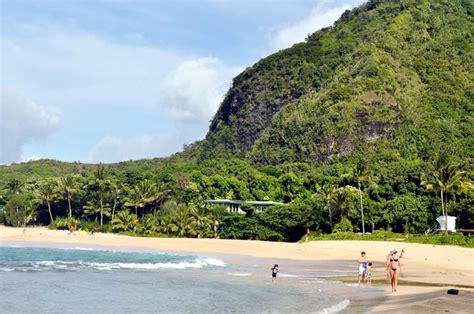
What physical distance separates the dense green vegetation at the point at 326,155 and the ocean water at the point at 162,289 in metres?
28.3

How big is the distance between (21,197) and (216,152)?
61.2 meters

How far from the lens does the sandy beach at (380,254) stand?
74.0 ft

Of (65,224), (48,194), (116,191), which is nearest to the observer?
(65,224)

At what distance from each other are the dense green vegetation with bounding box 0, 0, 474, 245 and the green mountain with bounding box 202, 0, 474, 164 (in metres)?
0.32

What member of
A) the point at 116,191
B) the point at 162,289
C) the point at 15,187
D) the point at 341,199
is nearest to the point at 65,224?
the point at 116,191

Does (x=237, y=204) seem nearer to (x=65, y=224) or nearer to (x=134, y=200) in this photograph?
(x=134, y=200)

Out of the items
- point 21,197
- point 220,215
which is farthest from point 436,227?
point 21,197

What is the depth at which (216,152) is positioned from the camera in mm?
152500

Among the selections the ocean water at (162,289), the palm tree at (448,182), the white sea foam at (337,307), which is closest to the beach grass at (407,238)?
the palm tree at (448,182)

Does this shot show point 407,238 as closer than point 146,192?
Yes

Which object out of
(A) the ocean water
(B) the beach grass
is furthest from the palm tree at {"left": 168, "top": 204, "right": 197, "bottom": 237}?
(A) the ocean water

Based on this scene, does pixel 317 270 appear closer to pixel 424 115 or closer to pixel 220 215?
pixel 220 215

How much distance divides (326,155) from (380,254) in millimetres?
68429

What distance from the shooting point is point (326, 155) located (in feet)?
390
